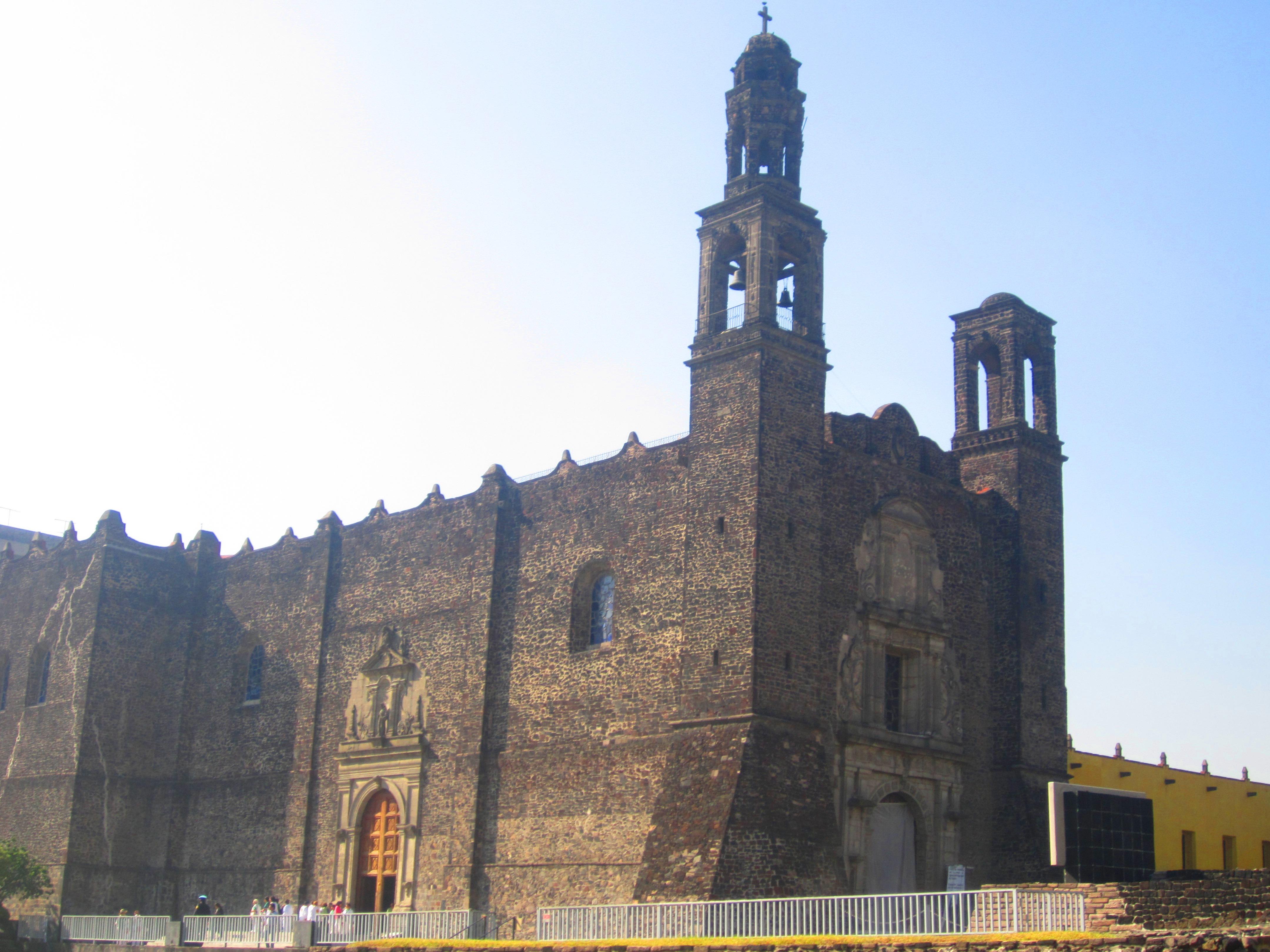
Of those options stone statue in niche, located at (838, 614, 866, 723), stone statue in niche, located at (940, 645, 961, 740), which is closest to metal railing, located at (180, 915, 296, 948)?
stone statue in niche, located at (838, 614, 866, 723)

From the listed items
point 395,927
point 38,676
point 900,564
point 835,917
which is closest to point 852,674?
point 900,564

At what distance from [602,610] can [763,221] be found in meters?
7.57

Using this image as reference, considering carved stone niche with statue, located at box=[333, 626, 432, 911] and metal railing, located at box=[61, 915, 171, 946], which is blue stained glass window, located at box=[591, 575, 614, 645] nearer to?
carved stone niche with statue, located at box=[333, 626, 432, 911]

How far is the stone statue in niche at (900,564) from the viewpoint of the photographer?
2644 centimetres

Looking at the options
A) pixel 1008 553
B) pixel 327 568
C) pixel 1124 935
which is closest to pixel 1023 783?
pixel 1008 553

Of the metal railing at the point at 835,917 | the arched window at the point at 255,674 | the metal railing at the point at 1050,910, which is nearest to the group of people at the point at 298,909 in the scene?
the arched window at the point at 255,674

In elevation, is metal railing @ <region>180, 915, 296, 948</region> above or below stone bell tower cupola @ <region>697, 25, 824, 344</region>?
below

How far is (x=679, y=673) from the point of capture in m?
24.7

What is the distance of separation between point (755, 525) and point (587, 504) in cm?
473

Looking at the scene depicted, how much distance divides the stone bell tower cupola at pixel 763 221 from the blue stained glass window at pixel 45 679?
65.9ft

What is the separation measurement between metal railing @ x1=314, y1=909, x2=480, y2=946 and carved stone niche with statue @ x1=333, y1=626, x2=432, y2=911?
112 inches

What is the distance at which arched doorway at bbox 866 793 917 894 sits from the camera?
24.9 m

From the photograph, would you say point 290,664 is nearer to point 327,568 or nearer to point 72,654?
point 327,568

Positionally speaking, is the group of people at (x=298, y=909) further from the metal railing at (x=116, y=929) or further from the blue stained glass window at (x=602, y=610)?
the blue stained glass window at (x=602, y=610)
